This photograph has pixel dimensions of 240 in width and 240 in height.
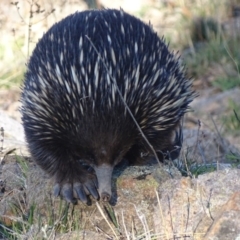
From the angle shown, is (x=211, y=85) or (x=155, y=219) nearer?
(x=155, y=219)

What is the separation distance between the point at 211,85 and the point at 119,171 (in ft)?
19.5

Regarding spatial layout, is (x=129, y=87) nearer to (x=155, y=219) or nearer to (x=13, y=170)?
(x=155, y=219)

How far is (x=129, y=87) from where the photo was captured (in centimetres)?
355

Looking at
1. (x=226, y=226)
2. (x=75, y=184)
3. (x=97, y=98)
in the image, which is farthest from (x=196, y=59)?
(x=226, y=226)

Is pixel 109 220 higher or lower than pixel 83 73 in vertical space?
lower

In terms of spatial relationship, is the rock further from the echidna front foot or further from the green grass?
the green grass

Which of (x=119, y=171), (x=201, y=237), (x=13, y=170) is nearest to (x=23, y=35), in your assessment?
(x=13, y=170)

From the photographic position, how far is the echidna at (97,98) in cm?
347

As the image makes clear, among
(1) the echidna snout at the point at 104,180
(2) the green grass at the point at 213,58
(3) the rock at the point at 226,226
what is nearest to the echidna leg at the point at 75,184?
(1) the echidna snout at the point at 104,180

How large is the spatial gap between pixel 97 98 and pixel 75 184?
1.64 feet

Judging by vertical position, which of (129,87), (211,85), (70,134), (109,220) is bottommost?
(211,85)

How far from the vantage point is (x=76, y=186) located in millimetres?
3623

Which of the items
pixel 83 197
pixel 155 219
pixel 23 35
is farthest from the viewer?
pixel 23 35

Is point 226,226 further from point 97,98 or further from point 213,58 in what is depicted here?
point 213,58
